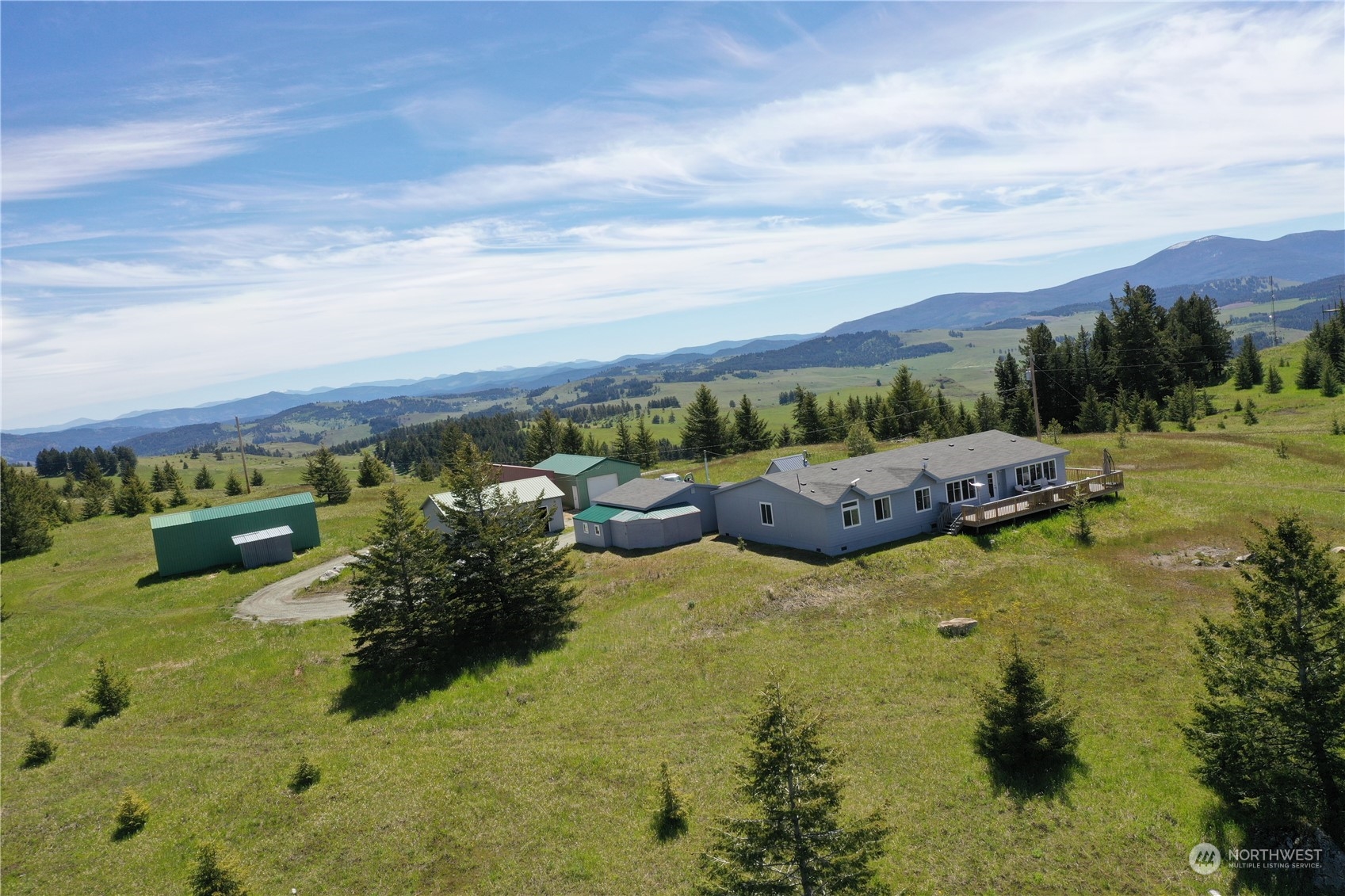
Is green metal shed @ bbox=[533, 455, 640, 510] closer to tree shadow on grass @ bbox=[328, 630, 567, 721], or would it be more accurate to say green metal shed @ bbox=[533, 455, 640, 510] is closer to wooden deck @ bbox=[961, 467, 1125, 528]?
wooden deck @ bbox=[961, 467, 1125, 528]

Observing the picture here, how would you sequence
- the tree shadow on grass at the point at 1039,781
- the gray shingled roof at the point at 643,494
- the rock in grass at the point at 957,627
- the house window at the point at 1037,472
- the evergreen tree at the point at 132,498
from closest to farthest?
the tree shadow on grass at the point at 1039,781, the rock in grass at the point at 957,627, the house window at the point at 1037,472, the gray shingled roof at the point at 643,494, the evergreen tree at the point at 132,498

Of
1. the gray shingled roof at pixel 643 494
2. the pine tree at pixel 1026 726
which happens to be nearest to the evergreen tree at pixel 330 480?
the gray shingled roof at pixel 643 494

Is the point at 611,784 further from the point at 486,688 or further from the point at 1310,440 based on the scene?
the point at 1310,440

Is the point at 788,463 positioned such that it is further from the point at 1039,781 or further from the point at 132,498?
the point at 132,498

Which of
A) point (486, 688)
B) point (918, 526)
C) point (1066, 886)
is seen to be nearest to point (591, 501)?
point (918, 526)

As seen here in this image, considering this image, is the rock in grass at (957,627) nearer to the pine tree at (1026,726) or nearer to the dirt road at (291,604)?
the pine tree at (1026,726)

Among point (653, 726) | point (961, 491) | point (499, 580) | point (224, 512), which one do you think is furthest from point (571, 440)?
point (653, 726)

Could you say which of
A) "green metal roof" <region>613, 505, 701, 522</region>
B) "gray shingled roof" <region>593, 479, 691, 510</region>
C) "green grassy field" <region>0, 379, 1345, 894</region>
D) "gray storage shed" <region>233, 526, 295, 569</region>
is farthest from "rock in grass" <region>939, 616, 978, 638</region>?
"gray storage shed" <region>233, 526, 295, 569</region>
